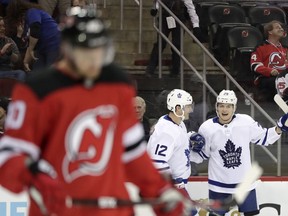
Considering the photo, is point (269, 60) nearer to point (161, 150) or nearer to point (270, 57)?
point (270, 57)

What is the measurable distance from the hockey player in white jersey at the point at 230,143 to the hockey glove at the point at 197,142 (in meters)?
0.07

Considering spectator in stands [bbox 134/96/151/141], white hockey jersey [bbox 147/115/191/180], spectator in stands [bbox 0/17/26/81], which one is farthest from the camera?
spectator in stands [bbox 0/17/26/81]

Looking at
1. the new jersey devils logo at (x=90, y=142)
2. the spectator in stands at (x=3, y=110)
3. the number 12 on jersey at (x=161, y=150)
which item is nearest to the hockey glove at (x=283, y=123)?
the number 12 on jersey at (x=161, y=150)

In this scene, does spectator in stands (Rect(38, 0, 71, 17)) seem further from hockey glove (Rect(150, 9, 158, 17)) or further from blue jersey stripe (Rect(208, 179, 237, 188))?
blue jersey stripe (Rect(208, 179, 237, 188))

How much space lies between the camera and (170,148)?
7.35m

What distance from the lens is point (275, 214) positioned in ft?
25.6

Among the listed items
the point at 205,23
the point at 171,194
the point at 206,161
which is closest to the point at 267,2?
the point at 205,23

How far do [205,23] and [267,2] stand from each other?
1.17m

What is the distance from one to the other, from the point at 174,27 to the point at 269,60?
3.19 ft

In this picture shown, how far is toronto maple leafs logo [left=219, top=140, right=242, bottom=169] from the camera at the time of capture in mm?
7762

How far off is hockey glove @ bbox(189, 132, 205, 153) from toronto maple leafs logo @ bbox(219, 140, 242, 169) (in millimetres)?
196

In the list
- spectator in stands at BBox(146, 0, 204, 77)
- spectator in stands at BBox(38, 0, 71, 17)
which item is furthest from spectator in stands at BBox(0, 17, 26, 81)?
spectator in stands at BBox(146, 0, 204, 77)

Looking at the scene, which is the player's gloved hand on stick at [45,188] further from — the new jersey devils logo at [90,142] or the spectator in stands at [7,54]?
the spectator in stands at [7,54]

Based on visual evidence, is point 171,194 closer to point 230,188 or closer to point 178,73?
point 230,188
